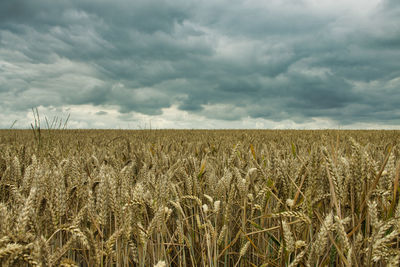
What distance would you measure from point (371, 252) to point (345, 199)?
313 millimetres

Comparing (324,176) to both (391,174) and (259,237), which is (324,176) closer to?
(391,174)

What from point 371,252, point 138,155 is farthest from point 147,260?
point 138,155

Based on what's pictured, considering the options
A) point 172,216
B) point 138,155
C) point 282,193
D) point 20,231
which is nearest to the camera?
point 20,231

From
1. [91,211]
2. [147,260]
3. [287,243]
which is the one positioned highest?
[91,211]

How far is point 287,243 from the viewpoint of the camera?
3.16 feet

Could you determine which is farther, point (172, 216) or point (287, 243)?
point (172, 216)

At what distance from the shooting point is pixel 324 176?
150 centimetres

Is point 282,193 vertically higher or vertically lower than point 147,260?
higher

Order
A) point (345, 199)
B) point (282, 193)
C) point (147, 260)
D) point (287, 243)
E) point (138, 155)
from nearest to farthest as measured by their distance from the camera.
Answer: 1. point (287, 243)
2. point (345, 199)
3. point (147, 260)
4. point (282, 193)
5. point (138, 155)

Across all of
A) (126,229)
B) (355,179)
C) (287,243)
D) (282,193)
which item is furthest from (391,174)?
(126,229)

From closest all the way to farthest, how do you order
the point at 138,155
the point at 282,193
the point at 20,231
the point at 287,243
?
the point at 20,231 → the point at 287,243 → the point at 282,193 → the point at 138,155

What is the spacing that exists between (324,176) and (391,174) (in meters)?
0.32

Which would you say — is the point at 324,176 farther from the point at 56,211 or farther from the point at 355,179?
the point at 56,211

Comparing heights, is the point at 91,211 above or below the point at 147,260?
above
